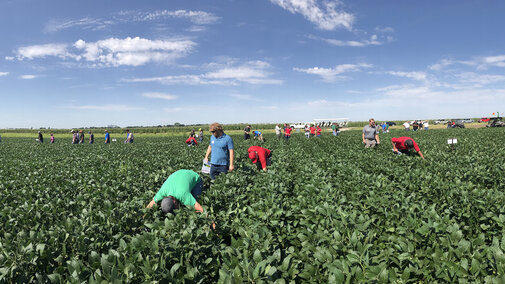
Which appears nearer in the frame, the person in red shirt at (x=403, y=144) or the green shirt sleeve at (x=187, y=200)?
the green shirt sleeve at (x=187, y=200)

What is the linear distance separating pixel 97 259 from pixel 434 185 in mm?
6579

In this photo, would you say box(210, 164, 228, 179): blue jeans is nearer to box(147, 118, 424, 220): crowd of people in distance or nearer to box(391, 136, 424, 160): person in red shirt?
box(147, 118, 424, 220): crowd of people in distance

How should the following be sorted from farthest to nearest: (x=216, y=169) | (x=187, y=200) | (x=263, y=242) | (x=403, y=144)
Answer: (x=403, y=144) < (x=216, y=169) < (x=187, y=200) < (x=263, y=242)

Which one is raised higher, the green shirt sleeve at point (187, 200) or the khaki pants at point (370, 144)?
the khaki pants at point (370, 144)

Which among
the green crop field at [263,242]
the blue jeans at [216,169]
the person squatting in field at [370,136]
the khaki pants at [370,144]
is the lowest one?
the green crop field at [263,242]

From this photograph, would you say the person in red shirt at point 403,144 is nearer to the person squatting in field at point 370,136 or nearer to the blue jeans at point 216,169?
the person squatting in field at point 370,136

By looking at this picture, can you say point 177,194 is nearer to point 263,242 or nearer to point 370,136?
point 263,242

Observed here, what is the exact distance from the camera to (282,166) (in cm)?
940

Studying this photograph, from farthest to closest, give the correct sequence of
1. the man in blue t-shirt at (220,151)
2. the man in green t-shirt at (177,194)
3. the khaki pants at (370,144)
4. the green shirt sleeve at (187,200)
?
1. the khaki pants at (370,144)
2. the man in blue t-shirt at (220,151)
3. the green shirt sleeve at (187,200)
4. the man in green t-shirt at (177,194)

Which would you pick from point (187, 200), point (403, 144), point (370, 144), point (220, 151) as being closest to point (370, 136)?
point (370, 144)

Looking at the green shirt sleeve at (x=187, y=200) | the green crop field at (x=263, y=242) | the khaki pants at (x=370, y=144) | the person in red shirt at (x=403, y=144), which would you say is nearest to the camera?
the green crop field at (x=263, y=242)

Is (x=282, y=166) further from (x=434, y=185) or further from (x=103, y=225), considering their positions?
(x=103, y=225)

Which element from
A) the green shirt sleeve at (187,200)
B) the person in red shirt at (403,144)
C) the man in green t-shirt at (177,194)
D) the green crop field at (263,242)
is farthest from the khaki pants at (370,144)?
the green shirt sleeve at (187,200)

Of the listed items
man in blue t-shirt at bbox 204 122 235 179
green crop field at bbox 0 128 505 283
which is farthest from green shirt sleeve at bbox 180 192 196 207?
man in blue t-shirt at bbox 204 122 235 179
